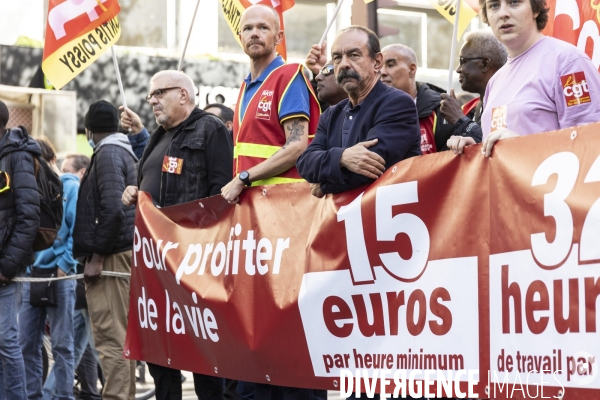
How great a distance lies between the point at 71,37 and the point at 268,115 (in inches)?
136

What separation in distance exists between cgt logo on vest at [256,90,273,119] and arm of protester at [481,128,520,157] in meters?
1.96

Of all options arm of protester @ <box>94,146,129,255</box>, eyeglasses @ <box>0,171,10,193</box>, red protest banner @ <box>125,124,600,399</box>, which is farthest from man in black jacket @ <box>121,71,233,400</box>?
eyeglasses @ <box>0,171,10,193</box>

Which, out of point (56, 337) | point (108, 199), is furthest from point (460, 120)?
point (56, 337)

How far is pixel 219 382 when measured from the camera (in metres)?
6.22

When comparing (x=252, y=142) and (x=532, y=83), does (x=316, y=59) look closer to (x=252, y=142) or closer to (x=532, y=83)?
(x=252, y=142)

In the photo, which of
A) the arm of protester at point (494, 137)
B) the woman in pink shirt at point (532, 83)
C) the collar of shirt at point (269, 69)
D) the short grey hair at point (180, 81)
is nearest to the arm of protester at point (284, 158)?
the collar of shirt at point (269, 69)

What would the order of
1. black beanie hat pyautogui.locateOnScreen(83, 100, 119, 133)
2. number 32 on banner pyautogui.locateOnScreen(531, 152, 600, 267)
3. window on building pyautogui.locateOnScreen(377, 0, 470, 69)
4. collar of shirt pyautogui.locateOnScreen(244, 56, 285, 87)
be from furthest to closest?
window on building pyautogui.locateOnScreen(377, 0, 470, 69) < black beanie hat pyautogui.locateOnScreen(83, 100, 119, 133) < collar of shirt pyautogui.locateOnScreen(244, 56, 285, 87) < number 32 on banner pyautogui.locateOnScreen(531, 152, 600, 267)

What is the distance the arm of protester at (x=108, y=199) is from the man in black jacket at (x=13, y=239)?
452mm

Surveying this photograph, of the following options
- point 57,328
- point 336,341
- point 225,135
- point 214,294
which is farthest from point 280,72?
point 57,328

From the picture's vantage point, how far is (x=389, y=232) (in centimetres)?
451

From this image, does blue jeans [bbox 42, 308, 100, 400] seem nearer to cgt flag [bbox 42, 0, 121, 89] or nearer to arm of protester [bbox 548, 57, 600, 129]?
cgt flag [bbox 42, 0, 121, 89]

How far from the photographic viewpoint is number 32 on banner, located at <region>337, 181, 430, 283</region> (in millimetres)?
4352

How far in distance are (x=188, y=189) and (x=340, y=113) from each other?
5.46 ft

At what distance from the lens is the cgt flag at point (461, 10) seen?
850 centimetres
